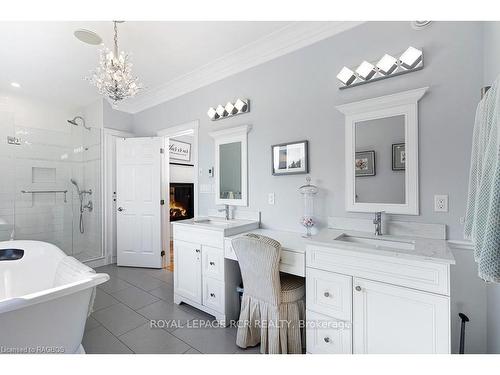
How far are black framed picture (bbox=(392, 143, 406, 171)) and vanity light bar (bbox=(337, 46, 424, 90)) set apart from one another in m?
0.55

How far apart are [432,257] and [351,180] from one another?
0.86 meters

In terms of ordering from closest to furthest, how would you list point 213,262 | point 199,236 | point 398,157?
1. point 398,157
2. point 213,262
3. point 199,236

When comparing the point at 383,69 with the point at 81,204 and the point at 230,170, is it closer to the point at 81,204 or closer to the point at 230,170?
the point at 230,170

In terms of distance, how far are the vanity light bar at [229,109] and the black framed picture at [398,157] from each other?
1.54m

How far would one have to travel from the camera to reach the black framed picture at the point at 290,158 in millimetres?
2213

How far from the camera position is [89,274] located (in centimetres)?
163

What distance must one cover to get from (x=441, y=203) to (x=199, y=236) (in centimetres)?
206

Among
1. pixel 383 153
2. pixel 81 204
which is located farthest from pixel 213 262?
pixel 81 204

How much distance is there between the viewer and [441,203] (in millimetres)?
1646

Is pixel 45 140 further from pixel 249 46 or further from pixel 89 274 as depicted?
pixel 249 46

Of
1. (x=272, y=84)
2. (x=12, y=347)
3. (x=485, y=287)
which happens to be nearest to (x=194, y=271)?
(x=12, y=347)

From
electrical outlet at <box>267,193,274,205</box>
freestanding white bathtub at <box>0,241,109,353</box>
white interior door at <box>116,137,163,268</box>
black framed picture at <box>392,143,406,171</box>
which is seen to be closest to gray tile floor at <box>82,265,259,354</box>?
freestanding white bathtub at <box>0,241,109,353</box>
